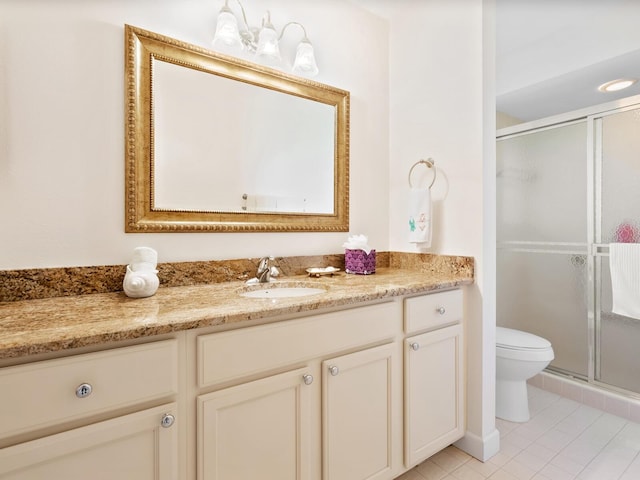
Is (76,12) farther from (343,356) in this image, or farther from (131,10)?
(343,356)

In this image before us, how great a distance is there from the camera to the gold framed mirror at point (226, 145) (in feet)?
4.27

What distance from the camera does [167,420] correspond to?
0.82 m

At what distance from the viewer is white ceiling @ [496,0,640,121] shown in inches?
78.4

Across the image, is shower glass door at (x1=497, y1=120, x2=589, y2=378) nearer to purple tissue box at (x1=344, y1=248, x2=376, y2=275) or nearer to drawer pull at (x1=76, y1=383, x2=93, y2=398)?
purple tissue box at (x1=344, y1=248, x2=376, y2=275)

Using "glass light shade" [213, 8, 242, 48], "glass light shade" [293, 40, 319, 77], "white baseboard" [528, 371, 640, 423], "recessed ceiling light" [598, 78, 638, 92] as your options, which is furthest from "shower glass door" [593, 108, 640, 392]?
"glass light shade" [213, 8, 242, 48]

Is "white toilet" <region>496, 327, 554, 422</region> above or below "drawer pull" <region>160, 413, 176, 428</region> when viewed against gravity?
below

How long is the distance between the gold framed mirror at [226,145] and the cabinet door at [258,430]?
29.9 inches

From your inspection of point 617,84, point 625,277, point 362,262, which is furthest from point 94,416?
point 617,84

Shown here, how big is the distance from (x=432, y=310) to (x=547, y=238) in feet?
5.23

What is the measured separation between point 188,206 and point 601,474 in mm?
2195

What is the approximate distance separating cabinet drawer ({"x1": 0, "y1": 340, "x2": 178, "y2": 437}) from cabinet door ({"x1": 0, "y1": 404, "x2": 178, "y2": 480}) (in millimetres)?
42

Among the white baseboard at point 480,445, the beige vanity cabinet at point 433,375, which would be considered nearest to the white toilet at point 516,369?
the white baseboard at point 480,445

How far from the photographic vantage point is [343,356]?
1.15 metres

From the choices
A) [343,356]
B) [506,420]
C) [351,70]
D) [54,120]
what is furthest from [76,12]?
[506,420]
